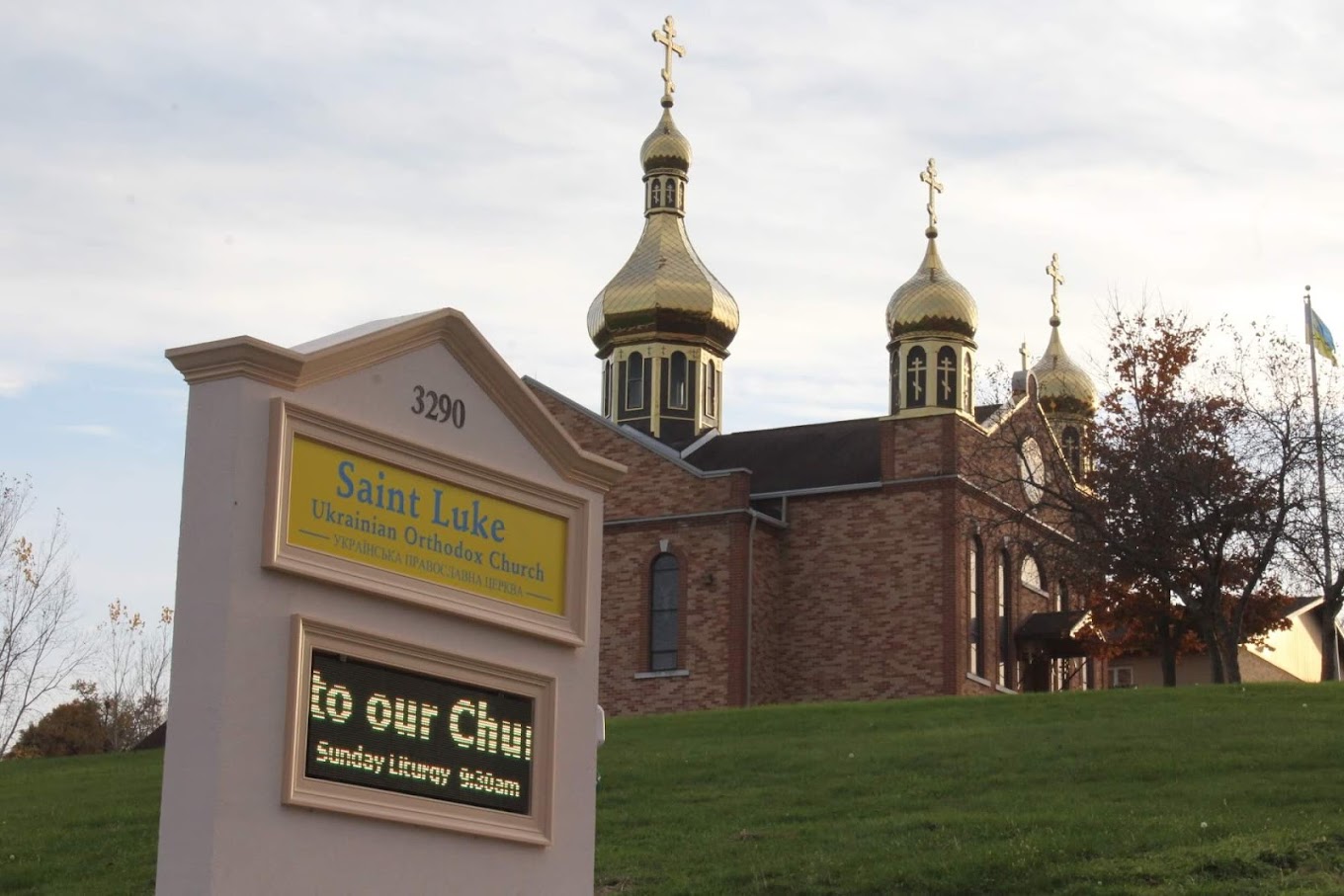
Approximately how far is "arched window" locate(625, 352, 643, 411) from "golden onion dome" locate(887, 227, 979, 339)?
696cm

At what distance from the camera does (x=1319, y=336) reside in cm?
4247

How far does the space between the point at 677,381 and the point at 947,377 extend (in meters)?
8.14

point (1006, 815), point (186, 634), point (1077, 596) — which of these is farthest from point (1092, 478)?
point (186, 634)

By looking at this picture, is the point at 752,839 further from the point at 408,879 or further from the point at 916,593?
the point at 916,593

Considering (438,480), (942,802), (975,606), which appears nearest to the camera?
(438,480)

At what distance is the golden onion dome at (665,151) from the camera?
49.9 meters

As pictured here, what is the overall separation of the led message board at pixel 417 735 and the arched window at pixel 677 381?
36.1 m

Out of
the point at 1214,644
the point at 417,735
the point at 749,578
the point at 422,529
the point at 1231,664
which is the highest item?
the point at 749,578

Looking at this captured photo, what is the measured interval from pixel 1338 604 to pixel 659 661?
495 inches

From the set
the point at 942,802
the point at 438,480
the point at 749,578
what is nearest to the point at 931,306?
the point at 749,578

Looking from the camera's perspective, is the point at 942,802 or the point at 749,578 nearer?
the point at 942,802

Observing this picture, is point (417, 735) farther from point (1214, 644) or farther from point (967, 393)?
point (967, 393)

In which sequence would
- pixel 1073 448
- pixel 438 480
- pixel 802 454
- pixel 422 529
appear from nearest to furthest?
1. pixel 422 529
2. pixel 438 480
3. pixel 802 454
4. pixel 1073 448

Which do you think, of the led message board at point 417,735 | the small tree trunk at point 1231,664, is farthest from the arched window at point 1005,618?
the led message board at point 417,735
